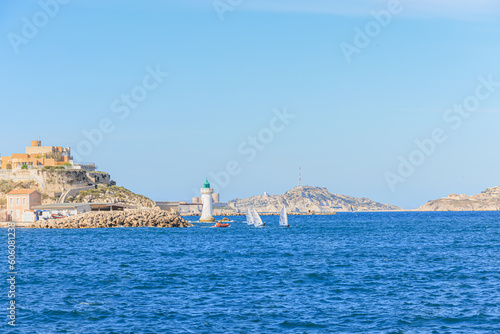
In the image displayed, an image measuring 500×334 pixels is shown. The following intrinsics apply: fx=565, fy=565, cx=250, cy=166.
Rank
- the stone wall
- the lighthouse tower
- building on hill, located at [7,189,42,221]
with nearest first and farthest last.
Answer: building on hill, located at [7,189,42,221]
the lighthouse tower
the stone wall

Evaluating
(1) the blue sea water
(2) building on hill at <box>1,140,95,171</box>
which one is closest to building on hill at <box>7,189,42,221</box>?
(2) building on hill at <box>1,140,95,171</box>

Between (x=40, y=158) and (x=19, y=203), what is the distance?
48615mm

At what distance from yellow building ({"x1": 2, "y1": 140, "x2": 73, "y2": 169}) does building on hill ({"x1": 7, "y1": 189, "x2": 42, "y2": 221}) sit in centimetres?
4001

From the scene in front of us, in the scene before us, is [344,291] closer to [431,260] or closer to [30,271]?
[431,260]

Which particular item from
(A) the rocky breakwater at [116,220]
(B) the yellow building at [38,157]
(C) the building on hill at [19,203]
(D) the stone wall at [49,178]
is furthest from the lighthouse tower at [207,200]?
(B) the yellow building at [38,157]

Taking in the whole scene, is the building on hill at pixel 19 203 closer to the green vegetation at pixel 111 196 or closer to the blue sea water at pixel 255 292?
the green vegetation at pixel 111 196

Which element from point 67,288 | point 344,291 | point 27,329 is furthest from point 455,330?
point 67,288

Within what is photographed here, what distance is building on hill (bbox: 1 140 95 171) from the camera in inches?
5664

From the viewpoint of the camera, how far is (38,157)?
150375mm

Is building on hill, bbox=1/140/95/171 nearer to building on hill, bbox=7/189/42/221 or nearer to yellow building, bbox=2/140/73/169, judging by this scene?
yellow building, bbox=2/140/73/169

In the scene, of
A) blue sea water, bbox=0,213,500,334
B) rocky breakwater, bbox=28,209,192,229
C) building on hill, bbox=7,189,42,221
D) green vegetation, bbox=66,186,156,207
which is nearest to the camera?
blue sea water, bbox=0,213,500,334

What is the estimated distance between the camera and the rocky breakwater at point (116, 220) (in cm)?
9462

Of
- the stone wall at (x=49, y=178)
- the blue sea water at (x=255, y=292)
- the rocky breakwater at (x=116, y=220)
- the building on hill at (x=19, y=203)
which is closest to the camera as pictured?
the blue sea water at (x=255, y=292)

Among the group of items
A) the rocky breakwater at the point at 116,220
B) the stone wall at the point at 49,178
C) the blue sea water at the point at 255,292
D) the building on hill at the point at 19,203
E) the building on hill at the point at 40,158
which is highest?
the building on hill at the point at 40,158
